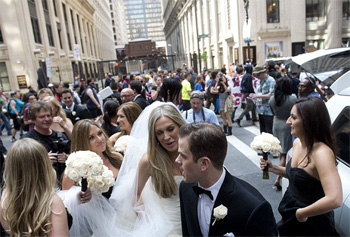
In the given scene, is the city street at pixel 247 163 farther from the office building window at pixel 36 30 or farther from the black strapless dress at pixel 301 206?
the office building window at pixel 36 30

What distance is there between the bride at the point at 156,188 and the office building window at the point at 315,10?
1294 inches

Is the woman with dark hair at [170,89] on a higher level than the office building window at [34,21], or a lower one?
lower

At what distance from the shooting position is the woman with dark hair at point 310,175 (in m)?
2.15

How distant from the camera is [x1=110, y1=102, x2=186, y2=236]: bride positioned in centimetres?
256

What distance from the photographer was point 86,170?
2.37m

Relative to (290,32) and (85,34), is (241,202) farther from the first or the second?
(85,34)

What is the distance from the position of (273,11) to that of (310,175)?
1195 inches

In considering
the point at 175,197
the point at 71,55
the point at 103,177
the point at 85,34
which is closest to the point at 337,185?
the point at 175,197

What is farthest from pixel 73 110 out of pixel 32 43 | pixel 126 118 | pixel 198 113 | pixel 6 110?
pixel 32 43

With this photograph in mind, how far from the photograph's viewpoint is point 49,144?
400 centimetres

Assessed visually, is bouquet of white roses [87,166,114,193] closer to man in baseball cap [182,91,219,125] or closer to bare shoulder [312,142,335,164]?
bare shoulder [312,142,335,164]

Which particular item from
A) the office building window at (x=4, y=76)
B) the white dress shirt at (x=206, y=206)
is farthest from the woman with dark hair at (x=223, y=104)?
the office building window at (x=4, y=76)

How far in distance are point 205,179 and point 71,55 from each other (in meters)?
36.9

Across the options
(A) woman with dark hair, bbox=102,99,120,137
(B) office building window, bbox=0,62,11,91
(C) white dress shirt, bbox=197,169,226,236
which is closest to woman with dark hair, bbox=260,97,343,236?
(C) white dress shirt, bbox=197,169,226,236
